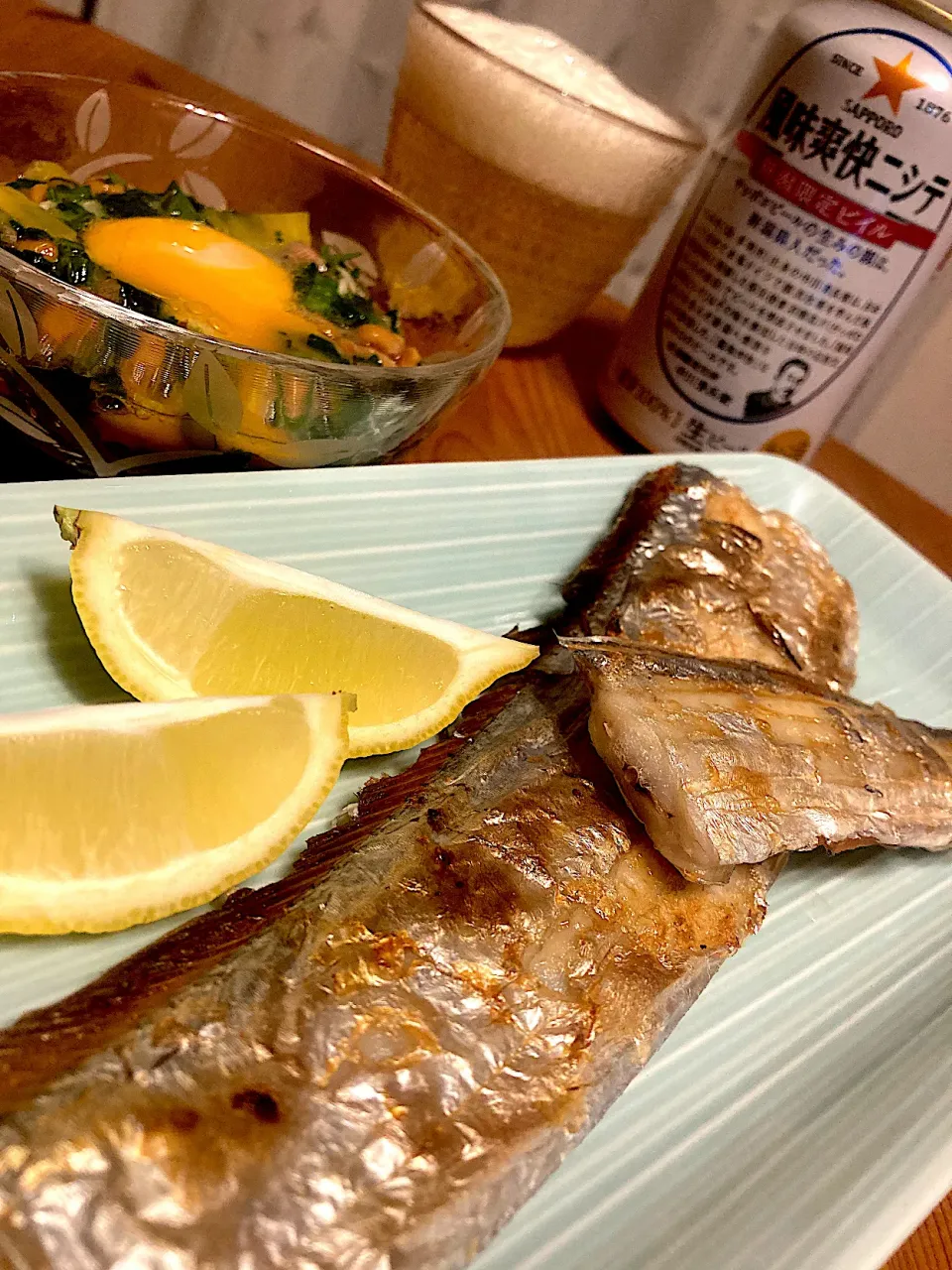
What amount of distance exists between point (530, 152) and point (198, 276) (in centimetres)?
76

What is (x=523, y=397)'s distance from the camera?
2.04 m

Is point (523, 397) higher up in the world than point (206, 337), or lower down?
lower down

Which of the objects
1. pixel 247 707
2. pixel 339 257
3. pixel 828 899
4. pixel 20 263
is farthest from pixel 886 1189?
pixel 339 257

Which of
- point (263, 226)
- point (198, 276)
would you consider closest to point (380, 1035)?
point (198, 276)

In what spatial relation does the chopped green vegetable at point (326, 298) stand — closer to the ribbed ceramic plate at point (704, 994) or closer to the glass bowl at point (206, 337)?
the glass bowl at point (206, 337)

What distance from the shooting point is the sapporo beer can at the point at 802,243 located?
1.58 meters

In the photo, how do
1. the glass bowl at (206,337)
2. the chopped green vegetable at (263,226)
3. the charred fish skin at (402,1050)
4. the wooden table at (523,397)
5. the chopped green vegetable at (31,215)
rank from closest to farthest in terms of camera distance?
the charred fish skin at (402,1050)
the glass bowl at (206,337)
the chopped green vegetable at (31,215)
the chopped green vegetable at (263,226)
the wooden table at (523,397)

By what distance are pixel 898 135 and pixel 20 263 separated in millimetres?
1423

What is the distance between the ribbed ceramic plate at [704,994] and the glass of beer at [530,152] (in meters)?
0.62

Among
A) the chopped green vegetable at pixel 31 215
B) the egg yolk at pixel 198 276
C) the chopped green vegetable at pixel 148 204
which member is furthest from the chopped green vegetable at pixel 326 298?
the chopped green vegetable at pixel 31 215

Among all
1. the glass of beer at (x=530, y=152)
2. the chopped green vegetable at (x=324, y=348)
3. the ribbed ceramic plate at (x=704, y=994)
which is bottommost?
the ribbed ceramic plate at (x=704, y=994)

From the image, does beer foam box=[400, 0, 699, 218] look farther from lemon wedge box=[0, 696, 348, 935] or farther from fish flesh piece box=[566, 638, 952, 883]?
lemon wedge box=[0, 696, 348, 935]

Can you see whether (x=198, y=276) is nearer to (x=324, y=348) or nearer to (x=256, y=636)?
(x=324, y=348)

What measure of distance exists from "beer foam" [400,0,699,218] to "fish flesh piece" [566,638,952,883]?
3.47 feet
